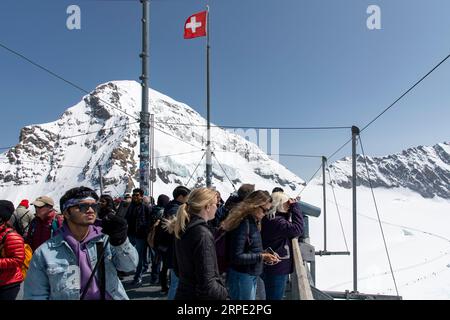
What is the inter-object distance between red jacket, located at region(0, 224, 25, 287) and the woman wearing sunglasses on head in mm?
2792

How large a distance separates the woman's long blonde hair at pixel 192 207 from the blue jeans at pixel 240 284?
1.14 m

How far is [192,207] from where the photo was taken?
2.76m

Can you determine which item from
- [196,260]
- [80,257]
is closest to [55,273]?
[80,257]

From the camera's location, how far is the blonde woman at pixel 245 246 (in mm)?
3457

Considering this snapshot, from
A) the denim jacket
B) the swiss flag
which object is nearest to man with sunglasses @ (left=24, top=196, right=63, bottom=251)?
the denim jacket

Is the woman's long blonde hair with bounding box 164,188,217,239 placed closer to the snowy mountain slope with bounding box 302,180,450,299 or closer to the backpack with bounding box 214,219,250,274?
the backpack with bounding box 214,219,250,274

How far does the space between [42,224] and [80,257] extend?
11.1 ft

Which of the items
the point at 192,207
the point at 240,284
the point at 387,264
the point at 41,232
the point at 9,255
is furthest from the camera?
the point at 387,264

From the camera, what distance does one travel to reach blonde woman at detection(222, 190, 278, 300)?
3.46 metres

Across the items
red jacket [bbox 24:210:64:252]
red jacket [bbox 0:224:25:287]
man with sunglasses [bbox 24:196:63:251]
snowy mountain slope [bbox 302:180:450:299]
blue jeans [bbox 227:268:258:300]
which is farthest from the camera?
snowy mountain slope [bbox 302:180:450:299]

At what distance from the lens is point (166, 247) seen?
5.05m

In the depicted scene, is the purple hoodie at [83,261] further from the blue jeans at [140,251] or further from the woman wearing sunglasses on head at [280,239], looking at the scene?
the blue jeans at [140,251]

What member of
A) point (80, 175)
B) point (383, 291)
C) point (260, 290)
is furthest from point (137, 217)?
point (80, 175)

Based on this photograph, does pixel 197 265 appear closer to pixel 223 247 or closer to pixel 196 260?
pixel 196 260
